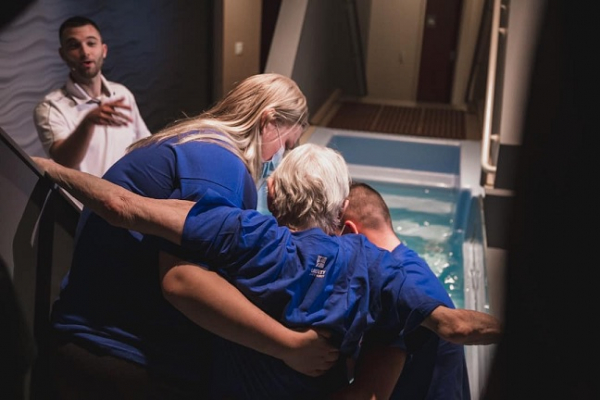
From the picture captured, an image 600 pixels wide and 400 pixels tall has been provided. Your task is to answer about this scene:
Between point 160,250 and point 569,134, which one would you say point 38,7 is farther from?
point 569,134

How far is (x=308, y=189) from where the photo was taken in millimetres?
1436

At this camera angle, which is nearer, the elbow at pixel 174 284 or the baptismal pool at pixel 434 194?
the elbow at pixel 174 284

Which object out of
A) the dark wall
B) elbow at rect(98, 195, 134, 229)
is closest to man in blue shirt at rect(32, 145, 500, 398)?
elbow at rect(98, 195, 134, 229)

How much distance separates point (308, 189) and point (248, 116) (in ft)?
0.98

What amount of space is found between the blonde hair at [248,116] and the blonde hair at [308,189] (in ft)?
0.44

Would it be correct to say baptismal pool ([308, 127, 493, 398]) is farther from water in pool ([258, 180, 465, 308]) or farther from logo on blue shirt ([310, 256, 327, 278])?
logo on blue shirt ([310, 256, 327, 278])

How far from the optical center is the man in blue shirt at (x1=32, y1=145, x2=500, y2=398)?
4.17ft

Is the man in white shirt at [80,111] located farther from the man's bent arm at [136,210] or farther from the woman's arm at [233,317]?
the woman's arm at [233,317]

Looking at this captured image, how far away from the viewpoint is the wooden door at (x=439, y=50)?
8.08m

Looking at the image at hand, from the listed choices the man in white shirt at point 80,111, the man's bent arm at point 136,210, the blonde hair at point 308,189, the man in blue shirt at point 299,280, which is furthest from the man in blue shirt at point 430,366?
the man in white shirt at point 80,111

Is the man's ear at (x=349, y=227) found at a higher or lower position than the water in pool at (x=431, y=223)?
higher

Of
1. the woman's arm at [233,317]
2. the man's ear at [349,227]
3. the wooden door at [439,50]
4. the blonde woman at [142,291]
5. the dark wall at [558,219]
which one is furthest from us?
the wooden door at [439,50]

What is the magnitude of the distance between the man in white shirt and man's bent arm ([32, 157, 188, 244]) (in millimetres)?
1459

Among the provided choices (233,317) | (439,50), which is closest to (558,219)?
(233,317)
